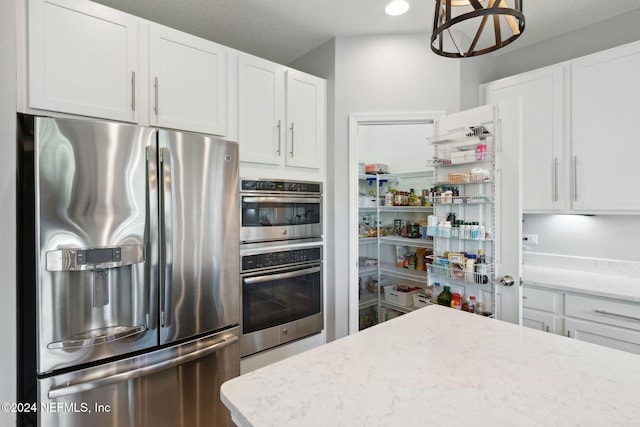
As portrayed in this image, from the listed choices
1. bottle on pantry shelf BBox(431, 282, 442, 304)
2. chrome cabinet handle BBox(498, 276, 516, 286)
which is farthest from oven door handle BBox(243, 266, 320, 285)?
chrome cabinet handle BBox(498, 276, 516, 286)

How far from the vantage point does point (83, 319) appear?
1294 millimetres

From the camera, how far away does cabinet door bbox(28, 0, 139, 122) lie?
55.7 inches

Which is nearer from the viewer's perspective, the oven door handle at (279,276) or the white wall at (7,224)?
the white wall at (7,224)

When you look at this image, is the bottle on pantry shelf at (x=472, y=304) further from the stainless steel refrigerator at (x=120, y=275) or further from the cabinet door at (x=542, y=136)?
the stainless steel refrigerator at (x=120, y=275)

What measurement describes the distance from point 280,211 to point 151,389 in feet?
3.99

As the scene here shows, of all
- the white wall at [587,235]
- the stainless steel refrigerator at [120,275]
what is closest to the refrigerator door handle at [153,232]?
the stainless steel refrigerator at [120,275]

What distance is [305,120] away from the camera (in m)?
2.43

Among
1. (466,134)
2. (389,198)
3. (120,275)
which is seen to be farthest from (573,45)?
(120,275)

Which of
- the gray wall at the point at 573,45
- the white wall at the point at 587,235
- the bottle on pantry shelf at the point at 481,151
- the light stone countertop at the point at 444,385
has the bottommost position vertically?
the light stone countertop at the point at 444,385

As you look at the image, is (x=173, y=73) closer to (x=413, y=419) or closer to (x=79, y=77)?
(x=79, y=77)

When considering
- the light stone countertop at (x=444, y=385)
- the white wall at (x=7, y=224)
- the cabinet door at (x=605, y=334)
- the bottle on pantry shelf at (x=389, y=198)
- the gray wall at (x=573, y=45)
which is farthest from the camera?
the bottle on pantry shelf at (x=389, y=198)

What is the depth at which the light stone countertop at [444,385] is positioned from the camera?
2.28 ft

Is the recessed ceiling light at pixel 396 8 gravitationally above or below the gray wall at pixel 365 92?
above

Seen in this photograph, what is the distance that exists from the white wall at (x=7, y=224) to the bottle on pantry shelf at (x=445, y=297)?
7.48 ft
